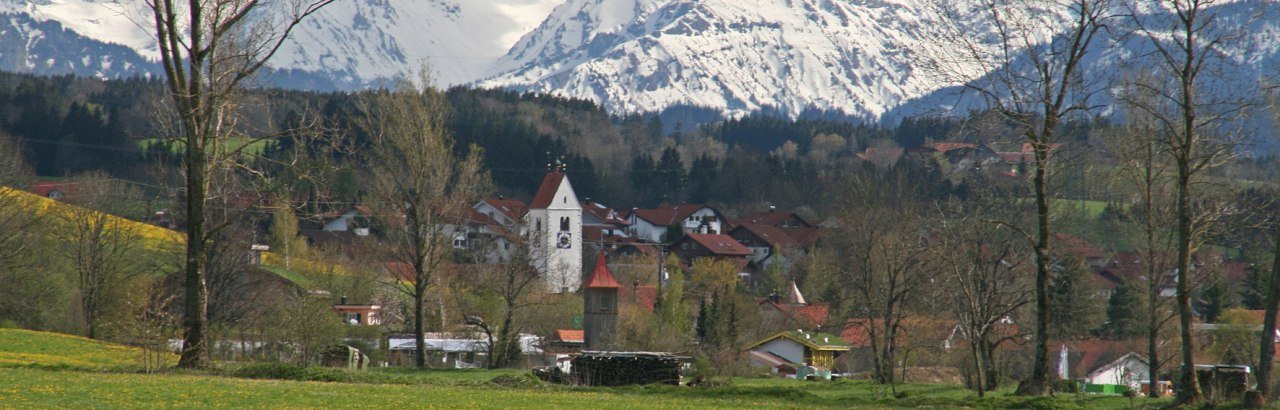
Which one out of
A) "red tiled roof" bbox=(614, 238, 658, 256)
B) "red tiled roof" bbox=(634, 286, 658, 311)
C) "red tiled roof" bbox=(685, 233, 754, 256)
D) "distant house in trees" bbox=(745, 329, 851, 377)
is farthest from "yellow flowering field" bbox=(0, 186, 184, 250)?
"red tiled roof" bbox=(685, 233, 754, 256)

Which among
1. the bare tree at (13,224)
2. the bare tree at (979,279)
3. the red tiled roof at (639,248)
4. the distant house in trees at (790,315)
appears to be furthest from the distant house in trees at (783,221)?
the bare tree at (13,224)

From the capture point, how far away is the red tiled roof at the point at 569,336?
229 feet

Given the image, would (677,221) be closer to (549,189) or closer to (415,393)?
(549,189)

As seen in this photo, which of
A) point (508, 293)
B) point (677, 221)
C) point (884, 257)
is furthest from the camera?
point (677, 221)

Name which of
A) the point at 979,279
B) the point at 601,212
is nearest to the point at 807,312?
the point at 979,279

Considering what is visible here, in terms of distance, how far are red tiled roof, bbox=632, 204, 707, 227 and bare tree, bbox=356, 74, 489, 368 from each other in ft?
388

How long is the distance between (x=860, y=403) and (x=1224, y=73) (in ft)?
31.2

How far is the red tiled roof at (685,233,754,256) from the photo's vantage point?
139 m

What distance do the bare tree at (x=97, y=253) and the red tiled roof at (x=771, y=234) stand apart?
83.9 m

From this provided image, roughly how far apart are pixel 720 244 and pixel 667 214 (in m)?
27.9

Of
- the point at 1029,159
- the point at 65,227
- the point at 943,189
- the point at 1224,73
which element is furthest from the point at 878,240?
the point at 943,189

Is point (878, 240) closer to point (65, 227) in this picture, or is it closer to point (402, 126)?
point (402, 126)

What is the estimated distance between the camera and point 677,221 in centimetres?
16288

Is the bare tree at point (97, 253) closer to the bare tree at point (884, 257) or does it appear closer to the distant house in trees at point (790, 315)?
the bare tree at point (884, 257)
